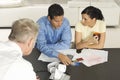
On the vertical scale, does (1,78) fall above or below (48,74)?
above

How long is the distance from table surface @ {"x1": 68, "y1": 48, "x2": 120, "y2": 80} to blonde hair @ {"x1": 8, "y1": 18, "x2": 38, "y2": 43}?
62 centimetres

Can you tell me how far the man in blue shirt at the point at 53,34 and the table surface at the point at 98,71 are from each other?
24 centimetres

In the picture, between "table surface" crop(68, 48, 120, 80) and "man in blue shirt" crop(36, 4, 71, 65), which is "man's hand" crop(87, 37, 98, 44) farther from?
"table surface" crop(68, 48, 120, 80)

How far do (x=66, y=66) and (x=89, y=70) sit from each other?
0.65 ft

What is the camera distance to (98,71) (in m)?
2.50

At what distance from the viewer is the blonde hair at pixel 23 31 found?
191cm

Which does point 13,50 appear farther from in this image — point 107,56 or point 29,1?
point 29,1

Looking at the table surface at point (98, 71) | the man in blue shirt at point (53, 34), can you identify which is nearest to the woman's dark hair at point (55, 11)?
the man in blue shirt at point (53, 34)

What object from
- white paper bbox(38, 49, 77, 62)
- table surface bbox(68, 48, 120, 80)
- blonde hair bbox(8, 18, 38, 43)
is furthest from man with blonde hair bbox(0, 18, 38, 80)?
white paper bbox(38, 49, 77, 62)

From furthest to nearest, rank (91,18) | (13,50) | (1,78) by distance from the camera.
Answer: (91,18)
(13,50)
(1,78)

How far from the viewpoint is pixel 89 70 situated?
252 cm

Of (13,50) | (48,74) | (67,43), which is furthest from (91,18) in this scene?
(13,50)

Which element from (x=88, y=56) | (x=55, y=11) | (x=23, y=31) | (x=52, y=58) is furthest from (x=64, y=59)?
(x=23, y=31)

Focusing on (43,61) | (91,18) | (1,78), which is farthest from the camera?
(91,18)
